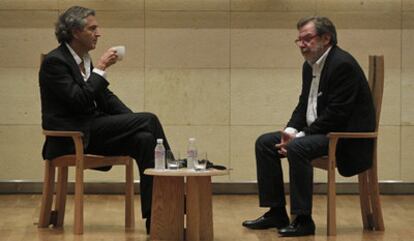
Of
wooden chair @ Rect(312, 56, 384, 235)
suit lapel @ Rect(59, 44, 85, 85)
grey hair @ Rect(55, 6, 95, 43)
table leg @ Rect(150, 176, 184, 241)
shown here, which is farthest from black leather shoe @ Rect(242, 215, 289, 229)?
grey hair @ Rect(55, 6, 95, 43)

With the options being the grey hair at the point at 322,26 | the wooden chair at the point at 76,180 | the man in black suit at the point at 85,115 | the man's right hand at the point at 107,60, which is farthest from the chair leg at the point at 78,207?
the grey hair at the point at 322,26

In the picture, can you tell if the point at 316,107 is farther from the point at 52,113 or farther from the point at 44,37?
the point at 44,37

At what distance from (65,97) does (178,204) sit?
3.25 ft

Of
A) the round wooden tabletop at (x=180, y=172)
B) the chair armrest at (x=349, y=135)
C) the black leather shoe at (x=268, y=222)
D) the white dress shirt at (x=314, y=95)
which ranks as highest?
the white dress shirt at (x=314, y=95)

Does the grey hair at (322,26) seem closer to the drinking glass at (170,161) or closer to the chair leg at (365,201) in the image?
the chair leg at (365,201)

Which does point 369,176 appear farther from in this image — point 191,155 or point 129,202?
point 129,202

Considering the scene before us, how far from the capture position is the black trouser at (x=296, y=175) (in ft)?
17.8

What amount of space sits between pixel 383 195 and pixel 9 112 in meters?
3.32

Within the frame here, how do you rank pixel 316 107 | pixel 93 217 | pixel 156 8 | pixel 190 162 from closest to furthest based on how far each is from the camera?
pixel 190 162 → pixel 316 107 → pixel 93 217 → pixel 156 8

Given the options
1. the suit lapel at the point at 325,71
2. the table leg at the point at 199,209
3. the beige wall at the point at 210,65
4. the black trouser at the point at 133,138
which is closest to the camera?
the table leg at the point at 199,209

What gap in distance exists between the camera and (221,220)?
20.2 ft

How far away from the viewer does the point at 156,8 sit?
7559mm

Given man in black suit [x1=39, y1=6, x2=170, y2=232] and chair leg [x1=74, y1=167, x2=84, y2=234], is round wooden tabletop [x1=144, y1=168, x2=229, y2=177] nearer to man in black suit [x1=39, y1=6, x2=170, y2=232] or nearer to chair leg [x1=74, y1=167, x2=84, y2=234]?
man in black suit [x1=39, y1=6, x2=170, y2=232]

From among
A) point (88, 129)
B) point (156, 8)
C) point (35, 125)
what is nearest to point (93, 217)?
point (88, 129)
